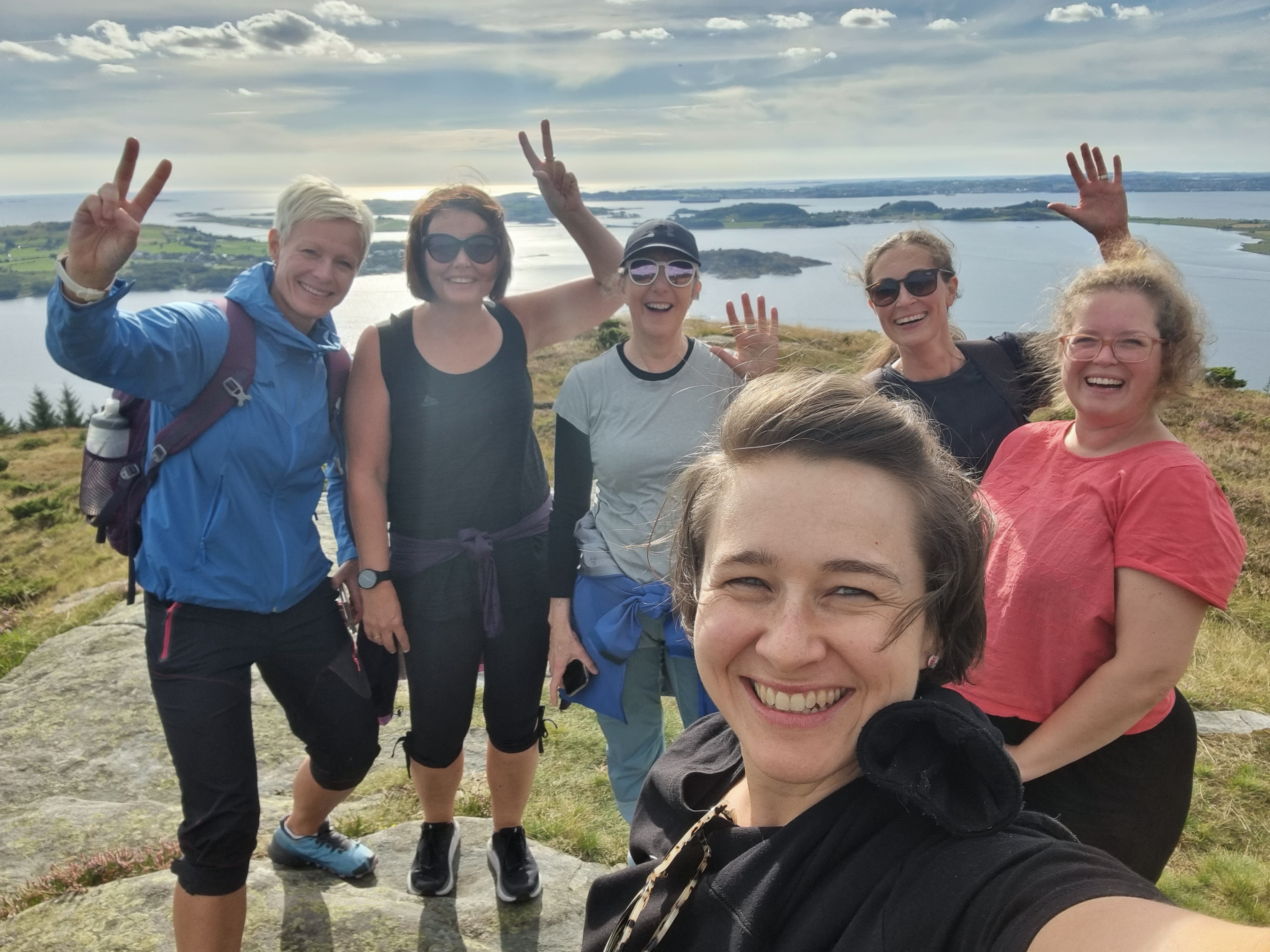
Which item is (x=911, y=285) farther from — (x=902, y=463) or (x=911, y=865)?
→ (x=911, y=865)

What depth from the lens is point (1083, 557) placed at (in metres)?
2.61

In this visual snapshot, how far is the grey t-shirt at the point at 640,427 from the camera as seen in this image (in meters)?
3.71

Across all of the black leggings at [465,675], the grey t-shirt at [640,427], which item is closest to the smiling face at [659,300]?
the grey t-shirt at [640,427]

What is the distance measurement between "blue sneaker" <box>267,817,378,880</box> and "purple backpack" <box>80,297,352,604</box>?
62.7 inches

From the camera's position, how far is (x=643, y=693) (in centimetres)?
388

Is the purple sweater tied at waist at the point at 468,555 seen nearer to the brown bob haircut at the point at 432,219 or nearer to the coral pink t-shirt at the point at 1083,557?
the brown bob haircut at the point at 432,219

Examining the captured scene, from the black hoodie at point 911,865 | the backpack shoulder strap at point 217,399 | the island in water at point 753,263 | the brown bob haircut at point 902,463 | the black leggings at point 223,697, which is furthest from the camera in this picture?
the island in water at point 753,263

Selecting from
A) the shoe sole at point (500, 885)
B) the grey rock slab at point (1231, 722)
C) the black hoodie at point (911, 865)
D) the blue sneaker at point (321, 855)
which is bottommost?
the grey rock slab at point (1231, 722)

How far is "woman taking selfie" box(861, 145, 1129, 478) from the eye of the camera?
3.60 metres

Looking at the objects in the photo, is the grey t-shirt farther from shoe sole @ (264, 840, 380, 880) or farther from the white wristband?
shoe sole @ (264, 840, 380, 880)

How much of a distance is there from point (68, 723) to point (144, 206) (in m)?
5.12

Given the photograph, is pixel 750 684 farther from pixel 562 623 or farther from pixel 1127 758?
pixel 562 623

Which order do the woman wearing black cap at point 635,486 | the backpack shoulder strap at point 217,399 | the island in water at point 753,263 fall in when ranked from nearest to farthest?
the backpack shoulder strap at point 217,399 < the woman wearing black cap at point 635,486 < the island in water at point 753,263

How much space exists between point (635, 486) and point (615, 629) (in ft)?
2.15
